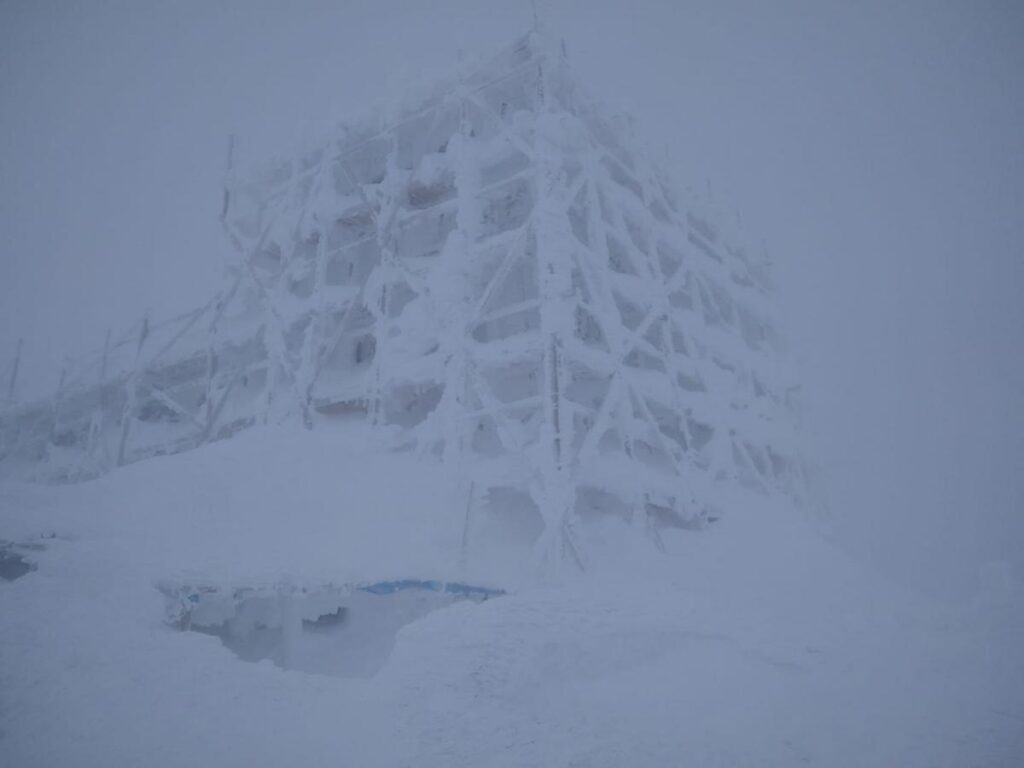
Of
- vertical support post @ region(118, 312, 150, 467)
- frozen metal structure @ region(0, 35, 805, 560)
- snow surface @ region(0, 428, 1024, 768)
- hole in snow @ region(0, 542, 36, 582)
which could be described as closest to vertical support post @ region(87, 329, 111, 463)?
frozen metal structure @ region(0, 35, 805, 560)

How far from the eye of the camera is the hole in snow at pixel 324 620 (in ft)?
24.7

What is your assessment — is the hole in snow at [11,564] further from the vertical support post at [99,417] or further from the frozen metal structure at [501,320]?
the vertical support post at [99,417]

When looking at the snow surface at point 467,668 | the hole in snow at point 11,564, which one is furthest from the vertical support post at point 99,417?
the hole in snow at point 11,564

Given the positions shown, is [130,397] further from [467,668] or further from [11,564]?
[467,668]

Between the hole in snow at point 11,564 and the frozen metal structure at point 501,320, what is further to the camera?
the frozen metal structure at point 501,320

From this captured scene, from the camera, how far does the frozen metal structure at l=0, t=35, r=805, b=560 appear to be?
11.5 m

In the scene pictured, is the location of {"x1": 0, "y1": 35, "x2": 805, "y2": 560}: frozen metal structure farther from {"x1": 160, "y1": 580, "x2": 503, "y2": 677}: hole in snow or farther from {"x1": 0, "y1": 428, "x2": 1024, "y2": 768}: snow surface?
{"x1": 0, "y1": 428, "x2": 1024, "y2": 768}: snow surface

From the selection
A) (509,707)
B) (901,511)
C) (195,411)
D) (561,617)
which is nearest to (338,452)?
(561,617)

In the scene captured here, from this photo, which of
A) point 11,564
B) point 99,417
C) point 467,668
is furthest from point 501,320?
point 99,417

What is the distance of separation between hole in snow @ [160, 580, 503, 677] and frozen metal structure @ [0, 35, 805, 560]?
7.84ft

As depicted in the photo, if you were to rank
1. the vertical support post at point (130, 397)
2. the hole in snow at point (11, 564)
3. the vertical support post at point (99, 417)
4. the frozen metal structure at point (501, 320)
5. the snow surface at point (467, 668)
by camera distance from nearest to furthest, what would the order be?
the snow surface at point (467, 668)
the hole in snow at point (11, 564)
the frozen metal structure at point (501, 320)
the vertical support post at point (130, 397)
the vertical support post at point (99, 417)

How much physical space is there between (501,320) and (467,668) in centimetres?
994

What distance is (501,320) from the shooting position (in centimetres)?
1399

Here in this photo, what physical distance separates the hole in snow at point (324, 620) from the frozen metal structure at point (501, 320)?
239 cm
